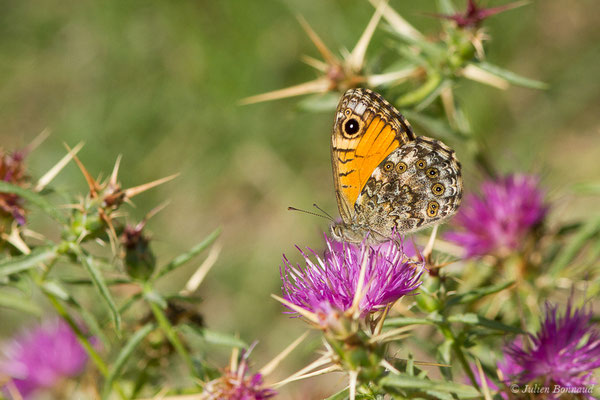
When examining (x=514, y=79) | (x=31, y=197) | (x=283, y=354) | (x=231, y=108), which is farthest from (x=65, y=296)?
(x=231, y=108)

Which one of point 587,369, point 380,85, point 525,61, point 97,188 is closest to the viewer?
point 587,369

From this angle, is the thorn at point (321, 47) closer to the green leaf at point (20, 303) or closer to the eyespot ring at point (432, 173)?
the eyespot ring at point (432, 173)

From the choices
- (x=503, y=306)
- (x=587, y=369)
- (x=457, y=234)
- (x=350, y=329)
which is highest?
(x=457, y=234)

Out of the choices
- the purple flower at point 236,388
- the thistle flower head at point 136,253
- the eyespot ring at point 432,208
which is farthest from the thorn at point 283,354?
the eyespot ring at point 432,208

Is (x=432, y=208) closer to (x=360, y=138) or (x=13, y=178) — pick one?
(x=360, y=138)

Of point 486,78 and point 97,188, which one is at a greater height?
point 486,78

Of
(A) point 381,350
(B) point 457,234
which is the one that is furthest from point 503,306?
(A) point 381,350

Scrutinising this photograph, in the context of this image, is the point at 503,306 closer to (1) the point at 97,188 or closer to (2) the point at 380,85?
(2) the point at 380,85
